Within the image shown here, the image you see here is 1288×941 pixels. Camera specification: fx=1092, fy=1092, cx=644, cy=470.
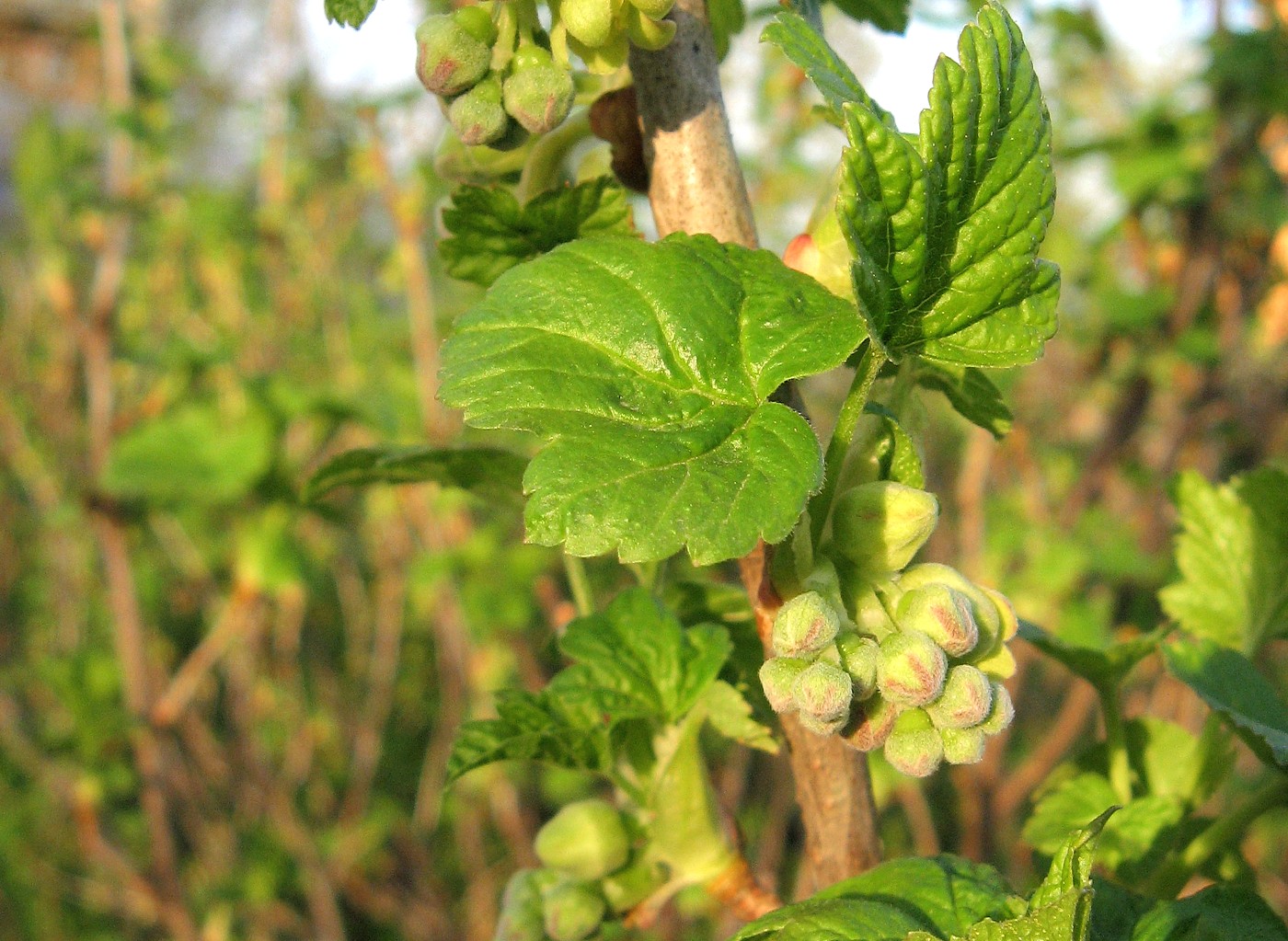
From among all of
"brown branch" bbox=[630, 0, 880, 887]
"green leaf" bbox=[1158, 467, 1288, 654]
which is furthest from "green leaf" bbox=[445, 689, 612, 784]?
"green leaf" bbox=[1158, 467, 1288, 654]

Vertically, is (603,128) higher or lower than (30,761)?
higher

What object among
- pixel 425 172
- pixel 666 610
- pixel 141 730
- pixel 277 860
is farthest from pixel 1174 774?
pixel 277 860

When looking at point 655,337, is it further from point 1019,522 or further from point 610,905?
point 1019,522

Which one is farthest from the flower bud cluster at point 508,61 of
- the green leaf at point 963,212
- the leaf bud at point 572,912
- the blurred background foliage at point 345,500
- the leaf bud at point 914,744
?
the blurred background foliage at point 345,500

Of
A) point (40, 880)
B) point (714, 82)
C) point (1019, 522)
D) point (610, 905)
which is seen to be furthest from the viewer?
point (40, 880)

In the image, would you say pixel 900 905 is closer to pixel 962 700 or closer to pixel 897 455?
pixel 962 700

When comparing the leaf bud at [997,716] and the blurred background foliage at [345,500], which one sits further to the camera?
the blurred background foliage at [345,500]

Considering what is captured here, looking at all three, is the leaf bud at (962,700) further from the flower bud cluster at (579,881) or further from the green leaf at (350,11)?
the green leaf at (350,11)
